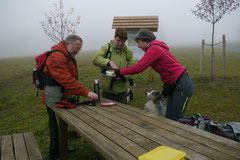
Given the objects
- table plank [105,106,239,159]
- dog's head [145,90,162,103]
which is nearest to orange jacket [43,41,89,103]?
table plank [105,106,239,159]

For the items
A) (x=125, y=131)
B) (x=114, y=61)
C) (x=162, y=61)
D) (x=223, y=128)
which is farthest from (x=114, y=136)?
(x=114, y=61)

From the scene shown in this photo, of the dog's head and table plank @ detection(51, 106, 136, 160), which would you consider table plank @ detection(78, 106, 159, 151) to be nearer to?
table plank @ detection(51, 106, 136, 160)

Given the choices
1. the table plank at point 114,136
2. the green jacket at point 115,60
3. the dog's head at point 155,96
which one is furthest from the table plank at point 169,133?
the dog's head at point 155,96

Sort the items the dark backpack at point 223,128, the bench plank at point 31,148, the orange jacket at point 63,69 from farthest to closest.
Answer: the orange jacket at point 63,69
the bench plank at point 31,148
the dark backpack at point 223,128

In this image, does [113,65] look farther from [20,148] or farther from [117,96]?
[20,148]

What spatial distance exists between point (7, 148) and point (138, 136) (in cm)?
215

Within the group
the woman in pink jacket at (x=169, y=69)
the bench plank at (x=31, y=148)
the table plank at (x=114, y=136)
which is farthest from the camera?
the woman in pink jacket at (x=169, y=69)

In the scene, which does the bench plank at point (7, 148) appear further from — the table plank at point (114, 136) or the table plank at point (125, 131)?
the table plank at point (125, 131)

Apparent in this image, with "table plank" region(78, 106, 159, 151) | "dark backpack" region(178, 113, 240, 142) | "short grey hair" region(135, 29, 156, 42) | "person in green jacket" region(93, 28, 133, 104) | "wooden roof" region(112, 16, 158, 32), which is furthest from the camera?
"wooden roof" region(112, 16, 158, 32)

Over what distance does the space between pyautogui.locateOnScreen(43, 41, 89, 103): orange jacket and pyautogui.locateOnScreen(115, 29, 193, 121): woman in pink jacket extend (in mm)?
964

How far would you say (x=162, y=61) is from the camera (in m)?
3.30

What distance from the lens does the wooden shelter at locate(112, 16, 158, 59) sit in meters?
9.80

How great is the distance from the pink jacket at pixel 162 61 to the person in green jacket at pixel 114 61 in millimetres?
837

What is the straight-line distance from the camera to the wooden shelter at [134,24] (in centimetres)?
980
